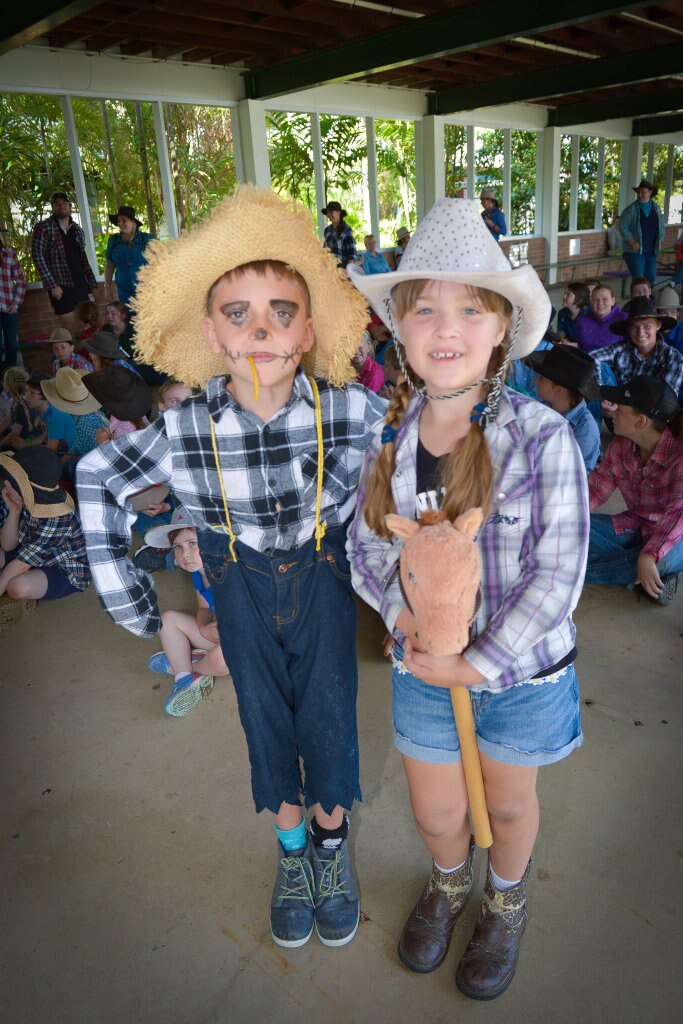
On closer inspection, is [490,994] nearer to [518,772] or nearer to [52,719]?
[518,772]

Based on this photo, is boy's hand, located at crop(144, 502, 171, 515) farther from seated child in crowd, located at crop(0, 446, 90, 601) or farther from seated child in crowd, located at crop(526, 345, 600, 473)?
seated child in crowd, located at crop(526, 345, 600, 473)

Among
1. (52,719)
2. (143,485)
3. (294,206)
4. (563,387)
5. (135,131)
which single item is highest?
(135,131)

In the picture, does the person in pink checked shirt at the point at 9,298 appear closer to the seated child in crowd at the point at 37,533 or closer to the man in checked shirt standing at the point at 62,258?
the man in checked shirt standing at the point at 62,258

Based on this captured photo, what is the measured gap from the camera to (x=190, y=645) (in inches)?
116

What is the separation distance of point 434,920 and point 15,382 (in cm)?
454

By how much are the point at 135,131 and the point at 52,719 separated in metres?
9.08

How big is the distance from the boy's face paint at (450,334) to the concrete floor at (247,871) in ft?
4.47

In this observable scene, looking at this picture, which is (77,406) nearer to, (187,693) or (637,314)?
(187,693)

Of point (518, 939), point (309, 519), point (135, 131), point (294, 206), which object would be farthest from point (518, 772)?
point (135, 131)

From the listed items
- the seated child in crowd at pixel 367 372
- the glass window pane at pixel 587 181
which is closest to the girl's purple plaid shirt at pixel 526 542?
the seated child in crowd at pixel 367 372

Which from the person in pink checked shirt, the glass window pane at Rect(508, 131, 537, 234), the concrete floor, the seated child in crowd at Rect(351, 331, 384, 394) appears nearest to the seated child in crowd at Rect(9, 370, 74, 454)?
the seated child in crowd at Rect(351, 331, 384, 394)

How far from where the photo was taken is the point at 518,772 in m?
1.55

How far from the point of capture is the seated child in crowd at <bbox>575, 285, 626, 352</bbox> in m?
6.04

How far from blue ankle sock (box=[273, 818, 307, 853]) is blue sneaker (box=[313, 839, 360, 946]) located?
0.05 meters
